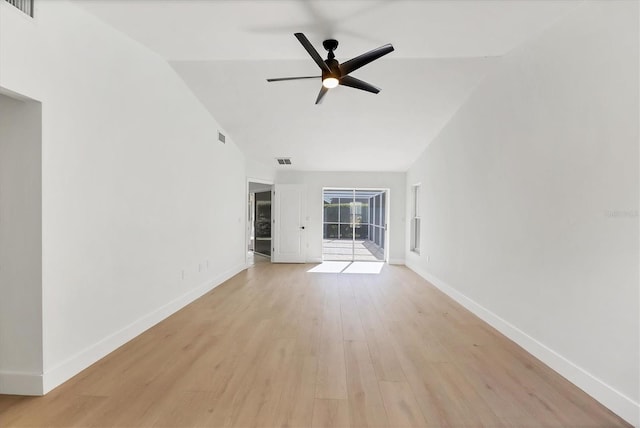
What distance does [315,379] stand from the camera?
237 centimetres

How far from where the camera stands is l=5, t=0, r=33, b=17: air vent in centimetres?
200

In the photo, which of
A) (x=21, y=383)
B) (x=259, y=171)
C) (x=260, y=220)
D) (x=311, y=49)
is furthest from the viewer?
(x=260, y=220)

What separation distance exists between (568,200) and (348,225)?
22.5 ft

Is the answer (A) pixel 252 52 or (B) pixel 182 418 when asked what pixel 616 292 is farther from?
(A) pixel 252 52

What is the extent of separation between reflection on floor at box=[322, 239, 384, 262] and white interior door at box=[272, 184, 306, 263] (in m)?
0.91

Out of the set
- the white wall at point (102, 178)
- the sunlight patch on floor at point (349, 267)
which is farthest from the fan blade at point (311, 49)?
the sunlight patch on floor at point (349, 267)

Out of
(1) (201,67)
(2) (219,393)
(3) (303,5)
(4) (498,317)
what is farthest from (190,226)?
(4) (498,317)

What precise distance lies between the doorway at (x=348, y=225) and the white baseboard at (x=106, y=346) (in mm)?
4976

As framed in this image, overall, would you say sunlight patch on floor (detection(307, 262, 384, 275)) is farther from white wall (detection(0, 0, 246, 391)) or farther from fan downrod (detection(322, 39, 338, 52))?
fan downrod (detection(322, 39, 338, 52))

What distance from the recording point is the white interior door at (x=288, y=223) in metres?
7.91

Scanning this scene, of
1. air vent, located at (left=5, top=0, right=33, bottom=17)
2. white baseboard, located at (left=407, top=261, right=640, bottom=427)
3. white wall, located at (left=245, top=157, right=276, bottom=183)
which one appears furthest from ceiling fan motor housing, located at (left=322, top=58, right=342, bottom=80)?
white wall, located at (left=245, top=157, right=276, bottom=183)

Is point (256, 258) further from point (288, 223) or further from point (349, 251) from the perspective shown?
point (349, 251)

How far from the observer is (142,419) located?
6.27ft

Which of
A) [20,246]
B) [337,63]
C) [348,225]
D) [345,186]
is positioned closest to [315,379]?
[20,246]
